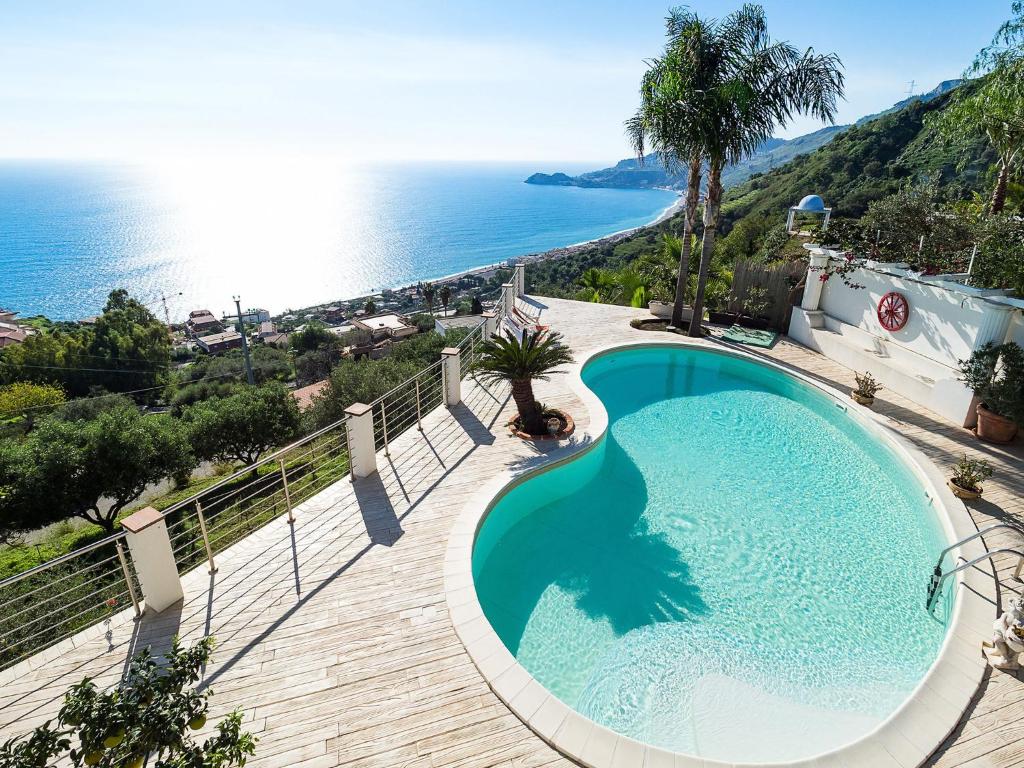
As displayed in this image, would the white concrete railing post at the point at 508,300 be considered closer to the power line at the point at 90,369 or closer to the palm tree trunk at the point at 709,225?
the palm tree trunk at the point at 709,225

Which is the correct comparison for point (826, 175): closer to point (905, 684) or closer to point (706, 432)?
point (706, 432)

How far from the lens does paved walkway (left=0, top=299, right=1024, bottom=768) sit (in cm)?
401

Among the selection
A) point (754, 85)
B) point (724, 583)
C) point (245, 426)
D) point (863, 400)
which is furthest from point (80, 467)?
point (754, 85)

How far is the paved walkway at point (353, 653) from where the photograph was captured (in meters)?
4.01

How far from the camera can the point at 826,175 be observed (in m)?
55.3

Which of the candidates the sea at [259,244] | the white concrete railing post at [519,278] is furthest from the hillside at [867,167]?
the sea at [259,244]

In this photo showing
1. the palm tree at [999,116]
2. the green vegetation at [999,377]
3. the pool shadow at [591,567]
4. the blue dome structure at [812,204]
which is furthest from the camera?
the blue dome structure at [812,204]

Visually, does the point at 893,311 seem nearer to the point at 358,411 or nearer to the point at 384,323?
the point at 358,411

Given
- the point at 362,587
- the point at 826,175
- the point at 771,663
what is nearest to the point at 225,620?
the point at 362,587

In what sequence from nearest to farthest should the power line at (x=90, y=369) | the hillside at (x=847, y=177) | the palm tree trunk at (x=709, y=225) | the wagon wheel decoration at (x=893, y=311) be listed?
the wagon wheel decoration at (x=893, y=311), the palm tree trunk at (x=709, y=225), the hillside at (x=847, y=177), the power line at (x=90, y=369)

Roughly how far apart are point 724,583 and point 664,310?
35.4 ft

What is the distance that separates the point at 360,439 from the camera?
24.1 feet

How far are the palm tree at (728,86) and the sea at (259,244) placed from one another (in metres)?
88.9

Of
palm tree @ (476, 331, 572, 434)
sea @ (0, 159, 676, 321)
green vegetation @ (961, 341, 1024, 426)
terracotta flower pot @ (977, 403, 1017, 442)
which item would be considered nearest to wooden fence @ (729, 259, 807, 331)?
green vegetation @ (961, 341, 1024, 426)
